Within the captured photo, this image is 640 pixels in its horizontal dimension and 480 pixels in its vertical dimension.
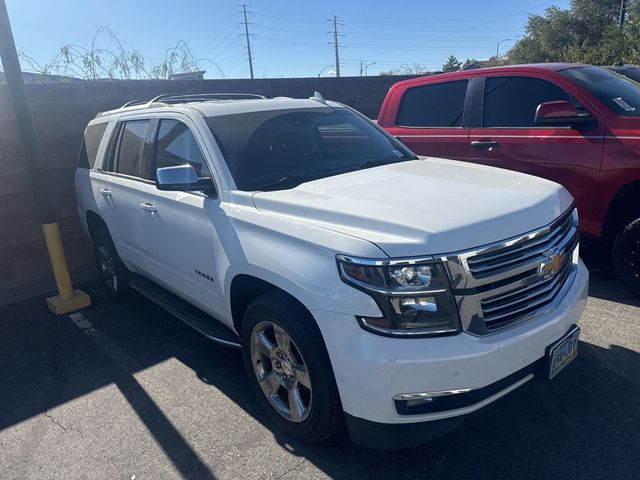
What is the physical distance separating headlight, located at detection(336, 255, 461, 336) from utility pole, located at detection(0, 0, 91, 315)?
399 cm

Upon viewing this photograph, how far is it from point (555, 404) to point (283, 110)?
2715mm

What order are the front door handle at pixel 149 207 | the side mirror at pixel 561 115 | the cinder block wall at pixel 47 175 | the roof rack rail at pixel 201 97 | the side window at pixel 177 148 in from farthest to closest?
1. the cinder block wall at pixel 47 175
2. the roof rack rail at pixel 201 97
3. the side mirror at pixel 561 115
4. the front door handle at pixel 149 207
5. the side window at pixel 177 148

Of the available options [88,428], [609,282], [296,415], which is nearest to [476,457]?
[296,415]

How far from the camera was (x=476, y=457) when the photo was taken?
8.75 ft

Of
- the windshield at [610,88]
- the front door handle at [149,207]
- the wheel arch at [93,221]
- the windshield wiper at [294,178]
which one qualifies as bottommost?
the wheel arch at [93,221]

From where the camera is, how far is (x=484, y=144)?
514cm

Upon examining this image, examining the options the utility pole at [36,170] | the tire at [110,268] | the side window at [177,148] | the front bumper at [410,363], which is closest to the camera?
the front bumper at [410,363]

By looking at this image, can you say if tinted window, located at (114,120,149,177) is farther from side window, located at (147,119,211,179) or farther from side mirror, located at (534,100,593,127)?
side mirror, located at (534,100,593,127)

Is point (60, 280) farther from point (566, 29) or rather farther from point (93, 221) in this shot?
point (566, 29)

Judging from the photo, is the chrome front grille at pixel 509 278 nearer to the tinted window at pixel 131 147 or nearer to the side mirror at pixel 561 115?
the side mirror at pixel 561 115

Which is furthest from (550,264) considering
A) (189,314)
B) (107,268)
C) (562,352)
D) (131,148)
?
(107,268)

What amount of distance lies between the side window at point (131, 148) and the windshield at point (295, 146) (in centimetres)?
103

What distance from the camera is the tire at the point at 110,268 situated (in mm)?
5027

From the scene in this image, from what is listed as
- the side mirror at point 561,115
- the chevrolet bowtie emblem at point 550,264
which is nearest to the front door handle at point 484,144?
the side mirror at point 561,115
